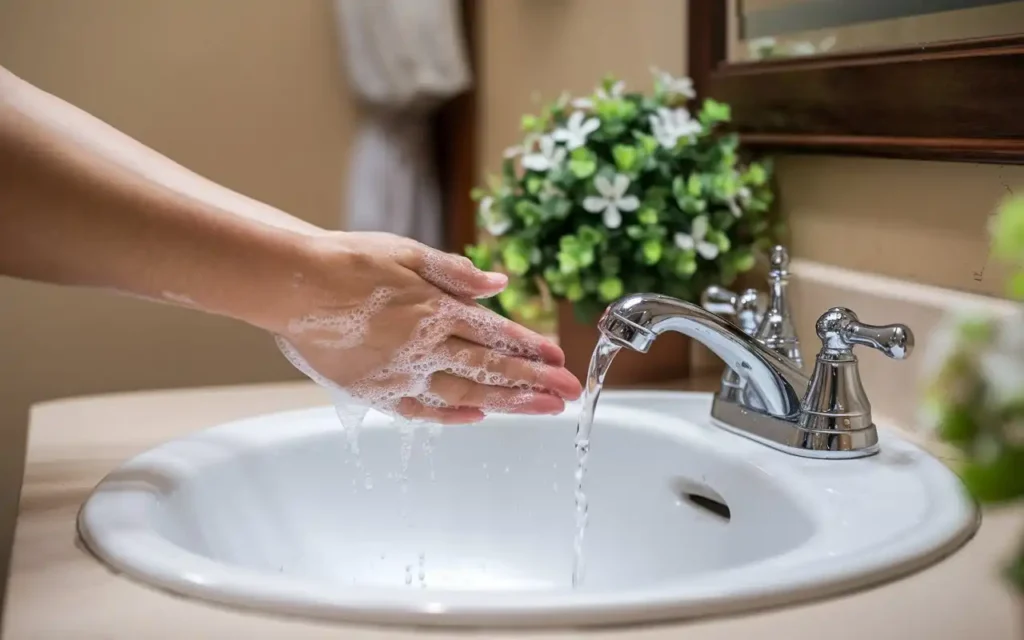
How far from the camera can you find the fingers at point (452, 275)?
76 centimetres

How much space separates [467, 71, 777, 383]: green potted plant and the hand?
152 millimetres

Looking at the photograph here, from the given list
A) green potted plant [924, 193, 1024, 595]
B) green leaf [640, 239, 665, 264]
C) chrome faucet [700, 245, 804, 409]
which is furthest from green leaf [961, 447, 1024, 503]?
green leaf [640, 239, 665, 264]

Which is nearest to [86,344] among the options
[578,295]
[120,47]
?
[120,47]

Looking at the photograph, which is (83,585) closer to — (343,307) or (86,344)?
(343,307)

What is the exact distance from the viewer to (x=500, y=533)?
33.7 inches

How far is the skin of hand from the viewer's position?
0.62m

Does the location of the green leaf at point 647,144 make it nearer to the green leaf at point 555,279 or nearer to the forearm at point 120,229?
the green leaf at point 555,279

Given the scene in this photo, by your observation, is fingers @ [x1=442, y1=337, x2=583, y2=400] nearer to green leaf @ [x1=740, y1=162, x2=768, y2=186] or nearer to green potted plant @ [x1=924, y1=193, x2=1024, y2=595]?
green leaf @ [x1=740, y1=162, x2=768, y2=186]

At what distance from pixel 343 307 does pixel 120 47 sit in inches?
38.9

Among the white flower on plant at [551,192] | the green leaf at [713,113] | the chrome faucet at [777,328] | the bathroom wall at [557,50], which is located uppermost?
the bathroom wall at [557,50]

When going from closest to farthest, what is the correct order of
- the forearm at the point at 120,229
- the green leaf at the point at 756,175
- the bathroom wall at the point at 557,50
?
1. the forearm at the point at 120,229
2. the green leaf at the point at 756,175
3. the bathroom wall at the point at 557,50

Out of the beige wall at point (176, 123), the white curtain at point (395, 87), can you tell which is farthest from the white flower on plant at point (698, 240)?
the beige wall at point (176, 123)

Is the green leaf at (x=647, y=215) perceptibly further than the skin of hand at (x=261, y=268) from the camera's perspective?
Yes

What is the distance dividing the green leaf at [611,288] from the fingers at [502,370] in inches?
5.4
